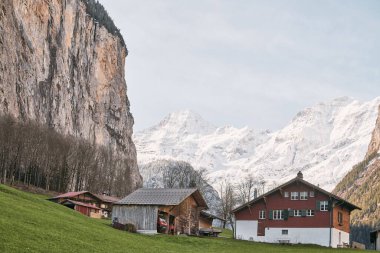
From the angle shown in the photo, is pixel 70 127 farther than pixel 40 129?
Yes

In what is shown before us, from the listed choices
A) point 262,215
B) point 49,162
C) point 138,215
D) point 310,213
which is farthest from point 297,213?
point 49,162

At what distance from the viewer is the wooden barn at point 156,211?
74188 mm

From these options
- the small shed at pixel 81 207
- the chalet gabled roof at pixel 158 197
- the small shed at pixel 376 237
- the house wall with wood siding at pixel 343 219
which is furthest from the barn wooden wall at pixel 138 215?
the small shed at pixel 376 237

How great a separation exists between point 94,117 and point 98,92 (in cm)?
1069

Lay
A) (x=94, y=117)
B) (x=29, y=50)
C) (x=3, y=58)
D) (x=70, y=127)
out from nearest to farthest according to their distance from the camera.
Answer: (x=3, y=58) < (x=29, y=50) < (x=70, y=127) < (x=94, y=117)

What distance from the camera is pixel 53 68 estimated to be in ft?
542

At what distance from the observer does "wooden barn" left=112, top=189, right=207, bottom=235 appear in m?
74.2

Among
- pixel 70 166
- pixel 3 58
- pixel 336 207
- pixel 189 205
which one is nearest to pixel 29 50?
pixel 3 58

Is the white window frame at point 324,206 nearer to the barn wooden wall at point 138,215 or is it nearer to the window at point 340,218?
the window at point 340,218

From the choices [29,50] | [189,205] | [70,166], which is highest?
[29,50]

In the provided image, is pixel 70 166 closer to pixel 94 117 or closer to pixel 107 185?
pixel 107 185

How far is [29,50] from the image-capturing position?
496 ft

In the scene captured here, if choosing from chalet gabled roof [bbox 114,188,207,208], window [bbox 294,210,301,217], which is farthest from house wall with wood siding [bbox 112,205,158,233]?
window [bbox 294,210,301,217]

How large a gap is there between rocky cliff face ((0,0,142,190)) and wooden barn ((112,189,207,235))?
63661 millimetres
